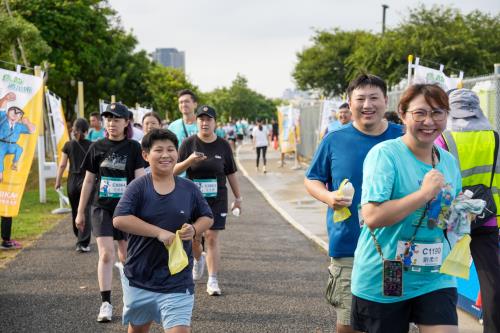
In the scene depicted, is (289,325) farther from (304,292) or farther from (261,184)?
(261,184)

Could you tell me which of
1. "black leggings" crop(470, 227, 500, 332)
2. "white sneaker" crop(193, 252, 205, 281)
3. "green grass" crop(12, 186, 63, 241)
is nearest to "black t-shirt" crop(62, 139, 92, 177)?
"green grass" crop(12, 186, 63, 241)

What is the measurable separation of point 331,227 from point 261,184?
14818 mm

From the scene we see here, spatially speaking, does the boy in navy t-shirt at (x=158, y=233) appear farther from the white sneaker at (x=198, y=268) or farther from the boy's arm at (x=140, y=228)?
the white sneaker at (x=198, y=268)

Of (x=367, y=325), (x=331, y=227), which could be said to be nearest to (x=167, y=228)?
(x=331, y=227)

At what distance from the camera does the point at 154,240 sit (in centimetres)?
375

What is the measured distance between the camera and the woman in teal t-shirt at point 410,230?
A: 2.87 m

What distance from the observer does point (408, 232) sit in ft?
9.48

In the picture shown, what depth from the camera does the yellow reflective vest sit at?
4.43 meters

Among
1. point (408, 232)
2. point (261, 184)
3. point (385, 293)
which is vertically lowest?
point (261, 184)

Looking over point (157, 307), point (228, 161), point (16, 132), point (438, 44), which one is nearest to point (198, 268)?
point (228, 161)

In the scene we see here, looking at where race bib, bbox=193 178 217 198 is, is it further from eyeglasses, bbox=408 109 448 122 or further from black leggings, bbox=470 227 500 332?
eyeglasses, bbox=408 109 448 122

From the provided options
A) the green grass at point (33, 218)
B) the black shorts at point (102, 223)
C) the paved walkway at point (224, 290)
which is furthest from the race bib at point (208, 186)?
the green grass at point (33, 218)

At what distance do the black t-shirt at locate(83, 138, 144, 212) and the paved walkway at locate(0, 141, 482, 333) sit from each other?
3.63 ft

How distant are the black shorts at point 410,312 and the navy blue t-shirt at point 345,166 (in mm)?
718
